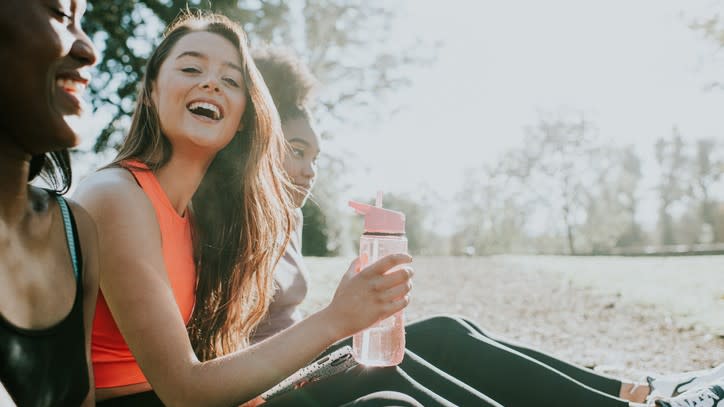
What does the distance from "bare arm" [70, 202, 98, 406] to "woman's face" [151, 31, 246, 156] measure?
60 cm

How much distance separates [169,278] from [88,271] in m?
0.44

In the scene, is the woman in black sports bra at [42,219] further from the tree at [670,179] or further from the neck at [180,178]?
the tree at [670,179]

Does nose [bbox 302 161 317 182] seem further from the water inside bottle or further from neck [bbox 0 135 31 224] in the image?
neck [bbox 0 135 31 224]

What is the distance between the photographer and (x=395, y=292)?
181 cm

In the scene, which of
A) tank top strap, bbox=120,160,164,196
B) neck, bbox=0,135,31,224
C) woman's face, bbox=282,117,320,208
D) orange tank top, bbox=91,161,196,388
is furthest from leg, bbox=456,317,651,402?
neck, bbox=0,135,31,224

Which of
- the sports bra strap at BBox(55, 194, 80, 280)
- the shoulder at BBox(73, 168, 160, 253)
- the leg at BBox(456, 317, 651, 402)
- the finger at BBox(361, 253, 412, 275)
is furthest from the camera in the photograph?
the leg at BBox(456, 317, 651, 402)

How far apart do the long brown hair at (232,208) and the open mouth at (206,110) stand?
0.15 metres

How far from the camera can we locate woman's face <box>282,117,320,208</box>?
346cm

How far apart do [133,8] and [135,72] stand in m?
1.35

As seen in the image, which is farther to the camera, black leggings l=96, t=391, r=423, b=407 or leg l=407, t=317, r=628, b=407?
leg l=407, t=317, r=628, b=407

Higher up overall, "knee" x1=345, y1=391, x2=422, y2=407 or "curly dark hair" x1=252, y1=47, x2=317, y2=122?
"curly dark hair" x1=252, y1=47, x2=317, y2=122

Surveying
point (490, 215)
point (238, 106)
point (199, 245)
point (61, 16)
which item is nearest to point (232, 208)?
point (199, 245)

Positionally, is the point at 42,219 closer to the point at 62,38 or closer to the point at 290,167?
the point at 62,38

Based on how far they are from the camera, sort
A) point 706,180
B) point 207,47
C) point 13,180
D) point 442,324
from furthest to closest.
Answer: point 706,180 < point 442,324 < point 207,47 < point 13,180
